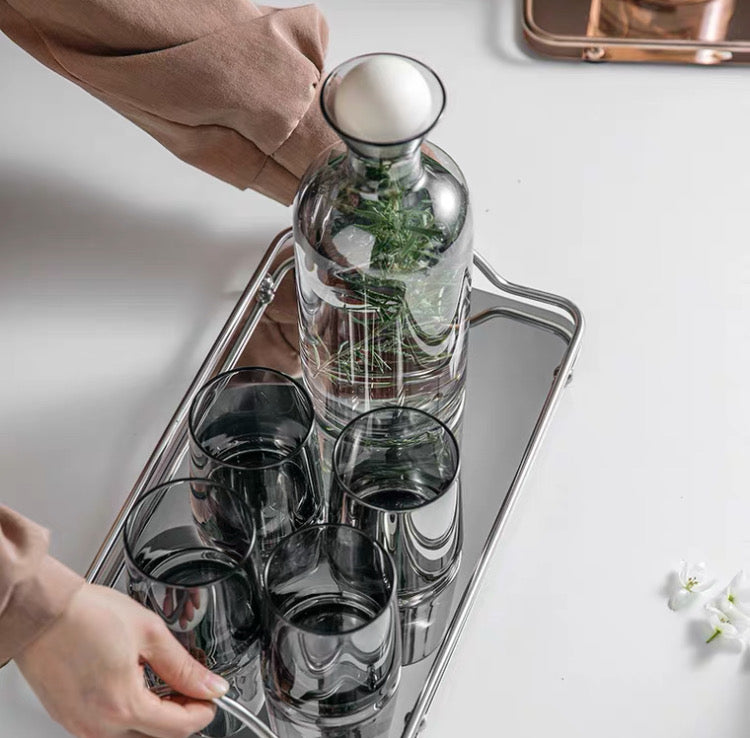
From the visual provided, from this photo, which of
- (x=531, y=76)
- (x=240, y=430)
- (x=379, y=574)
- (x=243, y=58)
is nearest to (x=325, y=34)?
(x=243, y=58)

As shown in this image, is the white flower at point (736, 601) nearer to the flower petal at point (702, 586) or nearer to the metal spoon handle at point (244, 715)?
the flower petal at point (702, 586)

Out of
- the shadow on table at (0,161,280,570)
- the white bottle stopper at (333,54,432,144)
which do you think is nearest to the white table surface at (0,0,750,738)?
the shadow on table at (0,161,280,570)

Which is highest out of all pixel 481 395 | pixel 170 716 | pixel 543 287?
pixel 543 287

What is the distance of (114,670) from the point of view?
605 mm

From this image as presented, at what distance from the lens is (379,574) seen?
63 centimetres

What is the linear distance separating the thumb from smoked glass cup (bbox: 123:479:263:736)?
0.05ft

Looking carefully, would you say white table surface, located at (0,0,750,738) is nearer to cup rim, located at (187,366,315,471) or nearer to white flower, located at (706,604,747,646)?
white flower, located at (706,604,747,646)

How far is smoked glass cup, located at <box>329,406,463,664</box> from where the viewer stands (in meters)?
0.66

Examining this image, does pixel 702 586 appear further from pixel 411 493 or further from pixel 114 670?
pixel 114 670

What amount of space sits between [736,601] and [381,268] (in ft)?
1.04

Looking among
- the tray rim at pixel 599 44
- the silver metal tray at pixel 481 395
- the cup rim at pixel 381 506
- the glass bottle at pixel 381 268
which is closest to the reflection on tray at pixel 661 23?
the tray rim at pixel 599 44

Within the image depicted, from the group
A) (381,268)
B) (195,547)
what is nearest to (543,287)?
(381,268)

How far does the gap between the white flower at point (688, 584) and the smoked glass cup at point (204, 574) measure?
28cm

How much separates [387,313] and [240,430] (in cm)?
12
